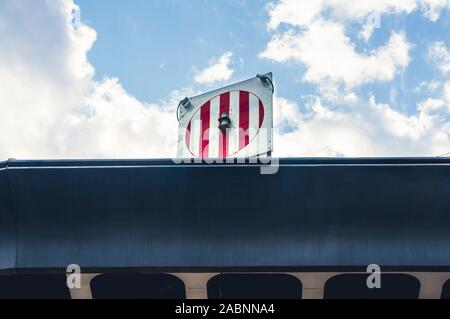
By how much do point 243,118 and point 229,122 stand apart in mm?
540

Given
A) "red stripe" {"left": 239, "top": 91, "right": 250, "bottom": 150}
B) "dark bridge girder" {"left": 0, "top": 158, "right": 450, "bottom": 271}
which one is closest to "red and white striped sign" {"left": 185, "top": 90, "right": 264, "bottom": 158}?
"red stripe" {"left": 239, "top": 91, "right": 250, "bottom": 150}

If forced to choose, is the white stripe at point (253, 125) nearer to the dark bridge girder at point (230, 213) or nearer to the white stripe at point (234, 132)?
the white stripe at point (234, 132)

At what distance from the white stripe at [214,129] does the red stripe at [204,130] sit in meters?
0.18

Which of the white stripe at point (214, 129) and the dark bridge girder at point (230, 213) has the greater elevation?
the white stripe at point (214, 129)

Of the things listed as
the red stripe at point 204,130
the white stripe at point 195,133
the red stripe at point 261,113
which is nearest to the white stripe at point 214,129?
the red stripe at point 204,130

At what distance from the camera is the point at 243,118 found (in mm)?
17578

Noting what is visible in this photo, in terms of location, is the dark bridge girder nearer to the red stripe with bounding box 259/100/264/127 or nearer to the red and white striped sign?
the red and white striped sign

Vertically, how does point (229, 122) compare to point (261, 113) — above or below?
below

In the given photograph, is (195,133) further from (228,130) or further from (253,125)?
(253,125)

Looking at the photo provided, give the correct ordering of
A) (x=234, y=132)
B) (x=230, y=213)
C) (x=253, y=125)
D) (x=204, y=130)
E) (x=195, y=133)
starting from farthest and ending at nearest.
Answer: (x=195, y=133)
(x=204, y=130)
(x=234, y=132)
(x=253, y=125)
(x=230, y=213)

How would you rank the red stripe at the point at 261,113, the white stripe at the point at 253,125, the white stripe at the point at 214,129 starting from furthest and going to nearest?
the white stripe at the point at 214,129
the red stripe at the point at 261,113
the white stripe at the point at 253,125

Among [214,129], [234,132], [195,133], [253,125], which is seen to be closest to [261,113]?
[253,125]

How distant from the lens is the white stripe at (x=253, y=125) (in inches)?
663
